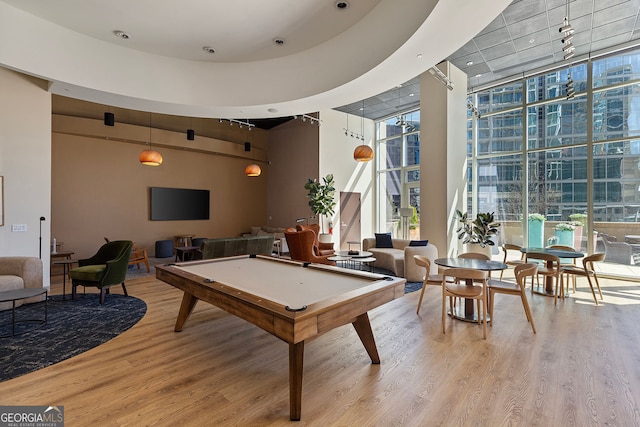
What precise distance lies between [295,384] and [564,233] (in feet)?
25.6

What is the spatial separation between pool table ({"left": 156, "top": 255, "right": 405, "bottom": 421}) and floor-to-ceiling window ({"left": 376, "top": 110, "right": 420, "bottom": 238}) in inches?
265

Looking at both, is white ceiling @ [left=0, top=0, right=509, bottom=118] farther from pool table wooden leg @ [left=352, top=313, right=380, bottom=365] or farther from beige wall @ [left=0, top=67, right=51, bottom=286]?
pool table wooden leg @ [left=352, top=313, right=380, bottom=365]

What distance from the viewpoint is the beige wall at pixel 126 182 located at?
761 centimetres

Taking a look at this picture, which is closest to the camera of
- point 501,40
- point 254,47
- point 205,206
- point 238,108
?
point 254,47

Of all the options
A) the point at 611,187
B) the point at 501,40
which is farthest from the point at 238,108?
the point at 611,187

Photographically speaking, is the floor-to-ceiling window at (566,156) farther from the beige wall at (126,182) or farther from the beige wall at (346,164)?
the beige wall at (126,182)

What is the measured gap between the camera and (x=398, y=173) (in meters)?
10.1

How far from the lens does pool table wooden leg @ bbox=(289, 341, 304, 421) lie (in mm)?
2078

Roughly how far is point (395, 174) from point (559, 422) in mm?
8671

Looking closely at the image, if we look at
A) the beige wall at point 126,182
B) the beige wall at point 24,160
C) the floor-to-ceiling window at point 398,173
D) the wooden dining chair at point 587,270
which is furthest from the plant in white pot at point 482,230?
the beige wall at point 24,160

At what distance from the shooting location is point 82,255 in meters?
7.84

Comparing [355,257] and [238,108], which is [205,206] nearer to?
[238,108]

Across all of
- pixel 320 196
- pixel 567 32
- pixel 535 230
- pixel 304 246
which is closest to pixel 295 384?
pixel 304 246

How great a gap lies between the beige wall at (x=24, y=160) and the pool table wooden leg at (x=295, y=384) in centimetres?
555
